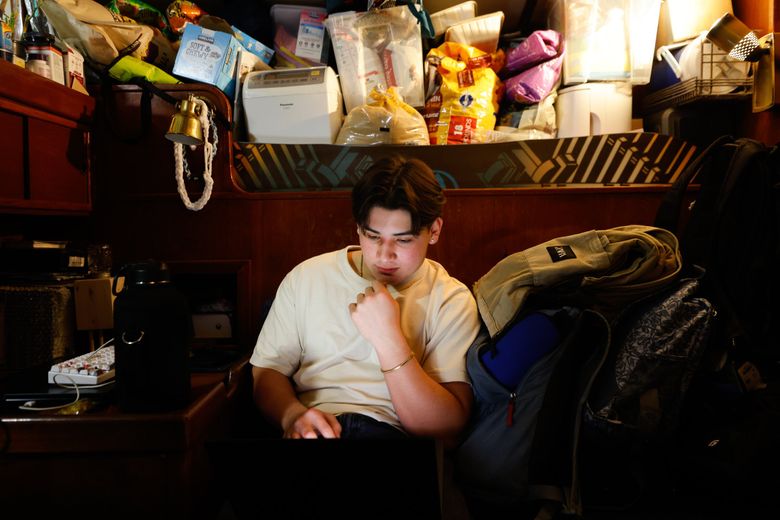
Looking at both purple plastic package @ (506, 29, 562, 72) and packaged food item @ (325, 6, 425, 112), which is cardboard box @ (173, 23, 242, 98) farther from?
purple plastic package @ (506, 29, 562, 72)

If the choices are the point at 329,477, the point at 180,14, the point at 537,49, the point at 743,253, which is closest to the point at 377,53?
the point at 537,49

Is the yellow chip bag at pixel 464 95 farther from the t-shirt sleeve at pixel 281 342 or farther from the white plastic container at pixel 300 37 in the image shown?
the t-shirt sleeve at pixel 281 342

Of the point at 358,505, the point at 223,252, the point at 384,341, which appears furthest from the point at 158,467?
the point at 223,252

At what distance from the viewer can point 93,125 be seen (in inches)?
67.6

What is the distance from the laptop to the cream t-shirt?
0.27m

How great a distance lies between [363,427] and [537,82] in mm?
1595

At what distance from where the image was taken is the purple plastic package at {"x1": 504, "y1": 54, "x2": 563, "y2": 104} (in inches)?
80.0

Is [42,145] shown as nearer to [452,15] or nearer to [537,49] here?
[452,15]

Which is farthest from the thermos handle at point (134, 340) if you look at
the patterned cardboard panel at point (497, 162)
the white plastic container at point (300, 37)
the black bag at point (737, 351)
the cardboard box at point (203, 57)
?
the white plastic container at point (300, 37)

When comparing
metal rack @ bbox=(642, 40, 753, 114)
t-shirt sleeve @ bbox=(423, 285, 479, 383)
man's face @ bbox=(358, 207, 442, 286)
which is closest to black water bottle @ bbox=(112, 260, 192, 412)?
man's face @ bbox=(358, 207, 442, 286)

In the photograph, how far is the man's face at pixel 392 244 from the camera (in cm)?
120

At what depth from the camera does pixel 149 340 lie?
1013 millimetres

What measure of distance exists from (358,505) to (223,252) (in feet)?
3.67

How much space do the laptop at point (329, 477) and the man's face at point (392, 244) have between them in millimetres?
482
